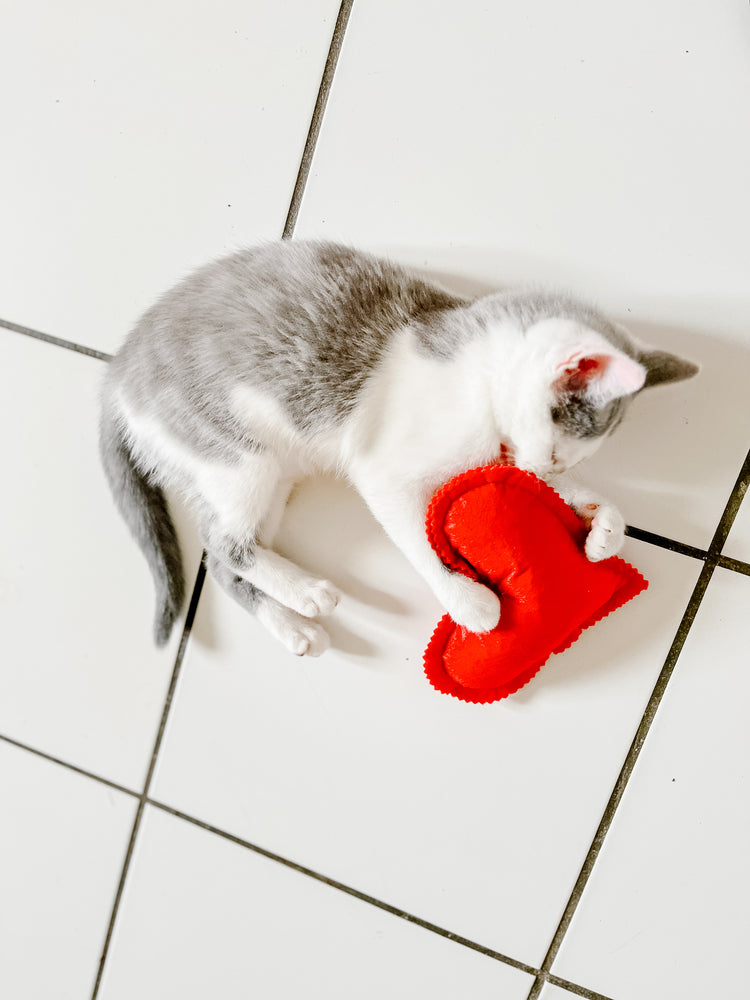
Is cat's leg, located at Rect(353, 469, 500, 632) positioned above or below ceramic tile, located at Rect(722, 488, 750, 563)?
below

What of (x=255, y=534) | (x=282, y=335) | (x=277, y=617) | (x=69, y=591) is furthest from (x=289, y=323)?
(x=69, y=591)

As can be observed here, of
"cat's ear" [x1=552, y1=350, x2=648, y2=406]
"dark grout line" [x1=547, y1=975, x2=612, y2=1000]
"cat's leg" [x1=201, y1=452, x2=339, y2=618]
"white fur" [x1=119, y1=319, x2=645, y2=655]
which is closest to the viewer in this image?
"cat's ear" [x1=552, y1=350, x2=648, y2=406]

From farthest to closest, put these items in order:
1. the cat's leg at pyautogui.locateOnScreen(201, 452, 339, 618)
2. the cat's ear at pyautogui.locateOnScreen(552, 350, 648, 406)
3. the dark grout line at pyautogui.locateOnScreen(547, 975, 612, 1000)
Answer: the dark grout line at pyautogui.locateOnScreen(547, 975, 612, 1000), the cat's leg at pyautogui.locateOnScreen(201, 452, 339, 618), the cat's ear at pyautogui.locateOnScreen(552, 350, 648, 406)

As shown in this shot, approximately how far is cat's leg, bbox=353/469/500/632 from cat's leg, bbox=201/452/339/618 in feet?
0.45

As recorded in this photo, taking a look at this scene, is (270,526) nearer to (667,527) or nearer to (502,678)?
(502,678)

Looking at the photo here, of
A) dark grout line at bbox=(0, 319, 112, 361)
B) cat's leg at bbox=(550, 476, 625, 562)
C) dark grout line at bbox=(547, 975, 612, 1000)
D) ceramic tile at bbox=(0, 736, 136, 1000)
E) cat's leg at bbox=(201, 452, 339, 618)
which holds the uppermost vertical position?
cat's leg at bbox=(550, 476, 625, 562)

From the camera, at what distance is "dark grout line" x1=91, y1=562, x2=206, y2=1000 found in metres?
1.10

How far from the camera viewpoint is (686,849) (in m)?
1.03

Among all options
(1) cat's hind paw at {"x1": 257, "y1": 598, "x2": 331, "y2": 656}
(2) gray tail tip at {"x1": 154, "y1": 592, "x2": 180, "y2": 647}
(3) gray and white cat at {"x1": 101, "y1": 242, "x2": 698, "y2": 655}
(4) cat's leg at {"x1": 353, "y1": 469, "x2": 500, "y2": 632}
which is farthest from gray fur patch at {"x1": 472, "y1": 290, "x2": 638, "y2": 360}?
(2) gray tail tip at {"x1": 154, "y1": 592, "x2": 180, "y2": 647}

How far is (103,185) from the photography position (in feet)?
3.47

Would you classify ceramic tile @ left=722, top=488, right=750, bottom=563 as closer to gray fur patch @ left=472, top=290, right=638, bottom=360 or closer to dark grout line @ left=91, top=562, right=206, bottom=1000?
gray fur patch @ left=472, top=290, right=638, bottom=360

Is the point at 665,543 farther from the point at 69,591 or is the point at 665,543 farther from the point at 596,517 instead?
the point at 69,591

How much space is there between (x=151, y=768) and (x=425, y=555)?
0.59 meters

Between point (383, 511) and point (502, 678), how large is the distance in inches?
11.1
